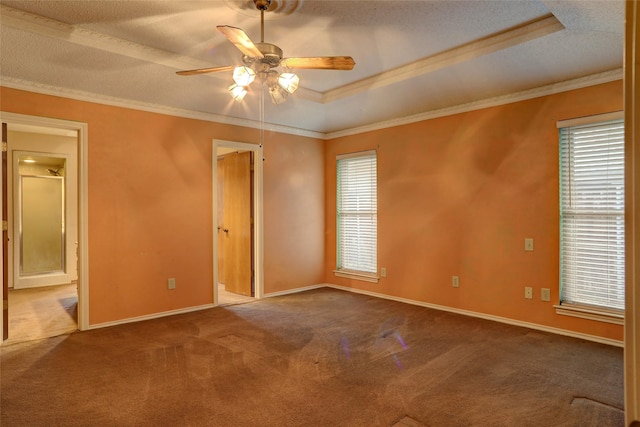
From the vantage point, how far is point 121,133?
14.1 feet

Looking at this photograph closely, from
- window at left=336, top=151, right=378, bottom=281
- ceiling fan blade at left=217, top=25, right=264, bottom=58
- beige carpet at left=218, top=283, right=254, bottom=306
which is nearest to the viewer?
ceiling fan blade at left=217, top=25, right=264, bottom=58

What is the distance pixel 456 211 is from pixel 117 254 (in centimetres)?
397

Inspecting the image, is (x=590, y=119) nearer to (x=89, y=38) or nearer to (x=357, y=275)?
(x=357, y=275)

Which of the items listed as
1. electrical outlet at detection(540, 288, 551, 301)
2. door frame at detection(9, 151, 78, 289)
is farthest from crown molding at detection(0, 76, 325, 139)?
electrical outlet at detection(540, 288, 551, 301)

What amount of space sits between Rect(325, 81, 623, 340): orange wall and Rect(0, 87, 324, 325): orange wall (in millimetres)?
1803

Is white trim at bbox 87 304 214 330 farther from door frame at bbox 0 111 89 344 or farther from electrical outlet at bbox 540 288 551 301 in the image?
electrical outlet at bbox 540 288 551 301

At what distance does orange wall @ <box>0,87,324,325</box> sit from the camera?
4117 mm

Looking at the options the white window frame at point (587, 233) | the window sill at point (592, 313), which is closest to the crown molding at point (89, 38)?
the white window frame at point (587, 233)

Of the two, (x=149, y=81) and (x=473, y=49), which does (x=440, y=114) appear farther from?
(x=149, y=81)

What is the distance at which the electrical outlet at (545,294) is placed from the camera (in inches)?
155

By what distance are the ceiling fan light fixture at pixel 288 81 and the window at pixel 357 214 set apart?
3.15 metres

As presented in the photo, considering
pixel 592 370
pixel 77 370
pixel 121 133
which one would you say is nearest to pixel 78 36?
pixel 121 133

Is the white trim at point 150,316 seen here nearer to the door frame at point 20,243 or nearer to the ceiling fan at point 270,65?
the ceiling fan at point 270,65

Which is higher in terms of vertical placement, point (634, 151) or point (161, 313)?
point (634, 151)
